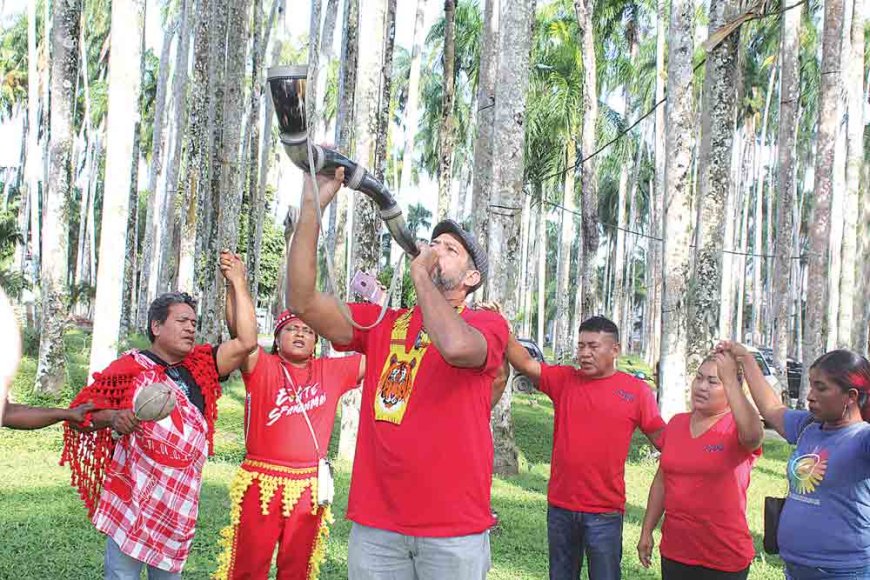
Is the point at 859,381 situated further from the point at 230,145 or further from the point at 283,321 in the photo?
the point at 230,145

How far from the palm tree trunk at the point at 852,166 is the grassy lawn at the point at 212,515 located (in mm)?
3473

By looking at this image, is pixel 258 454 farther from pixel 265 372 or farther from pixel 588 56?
pixel 588 56

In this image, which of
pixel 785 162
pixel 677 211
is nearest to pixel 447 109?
pixel 677 211

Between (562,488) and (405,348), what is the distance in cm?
188

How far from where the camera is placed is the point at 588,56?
68.7 feet

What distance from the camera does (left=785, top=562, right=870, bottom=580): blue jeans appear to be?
3678 mm

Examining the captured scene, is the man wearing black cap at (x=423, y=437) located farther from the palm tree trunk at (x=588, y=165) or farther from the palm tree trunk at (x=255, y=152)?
the palm tree trunk at (x=588, y=165)

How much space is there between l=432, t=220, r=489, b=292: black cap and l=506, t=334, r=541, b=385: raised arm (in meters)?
0.67

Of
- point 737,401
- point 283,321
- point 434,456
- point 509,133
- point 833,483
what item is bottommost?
point 833,483

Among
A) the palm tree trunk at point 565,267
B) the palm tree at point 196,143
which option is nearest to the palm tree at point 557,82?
the palm tree trunk at point 565,267

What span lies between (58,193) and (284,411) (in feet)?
32.7

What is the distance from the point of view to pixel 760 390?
14.2 ft

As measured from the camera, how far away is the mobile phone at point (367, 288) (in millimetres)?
3570

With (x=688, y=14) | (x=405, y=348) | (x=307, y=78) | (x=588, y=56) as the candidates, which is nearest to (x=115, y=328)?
(x=405, y=348)
